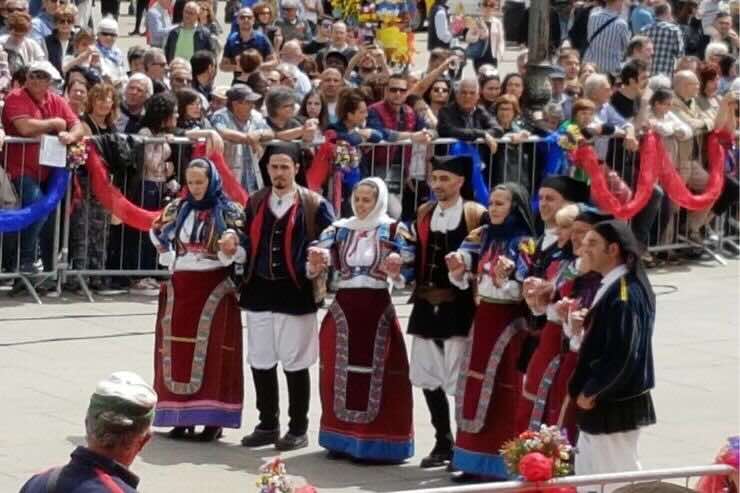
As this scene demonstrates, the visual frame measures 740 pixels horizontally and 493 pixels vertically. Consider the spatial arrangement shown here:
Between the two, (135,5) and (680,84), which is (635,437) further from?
(135,5)

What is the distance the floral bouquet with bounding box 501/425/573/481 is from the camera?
7422 mm

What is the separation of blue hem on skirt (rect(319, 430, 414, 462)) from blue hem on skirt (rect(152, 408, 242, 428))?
69 cm

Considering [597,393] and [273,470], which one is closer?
[273,470]

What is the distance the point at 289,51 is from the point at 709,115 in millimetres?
3859

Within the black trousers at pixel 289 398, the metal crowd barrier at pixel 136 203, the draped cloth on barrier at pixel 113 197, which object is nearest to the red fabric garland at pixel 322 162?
the metal crowd barrier at pixel 136 203

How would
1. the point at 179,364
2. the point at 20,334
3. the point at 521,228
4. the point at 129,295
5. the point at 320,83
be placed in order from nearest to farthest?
1. the point at 521,228
2. the point at 179,364
3. the point at 20,334
4. the point at 129,295
5. the point at 320,83

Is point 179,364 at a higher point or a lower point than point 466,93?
lower

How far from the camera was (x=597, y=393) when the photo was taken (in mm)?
9828

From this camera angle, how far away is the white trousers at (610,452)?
9969mm

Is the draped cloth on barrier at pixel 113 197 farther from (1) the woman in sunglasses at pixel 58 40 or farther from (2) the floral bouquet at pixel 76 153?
(1) the woman in sunglasses at pixel 58 40

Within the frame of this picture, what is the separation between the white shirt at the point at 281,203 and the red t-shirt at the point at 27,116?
A: 3750mm

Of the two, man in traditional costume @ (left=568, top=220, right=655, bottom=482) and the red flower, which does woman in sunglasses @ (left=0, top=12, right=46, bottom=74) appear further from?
the red flower

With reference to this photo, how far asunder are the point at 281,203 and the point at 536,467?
4955 millimetres

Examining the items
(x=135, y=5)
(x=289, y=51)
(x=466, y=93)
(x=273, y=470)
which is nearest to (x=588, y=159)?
(x=466, y=93)
